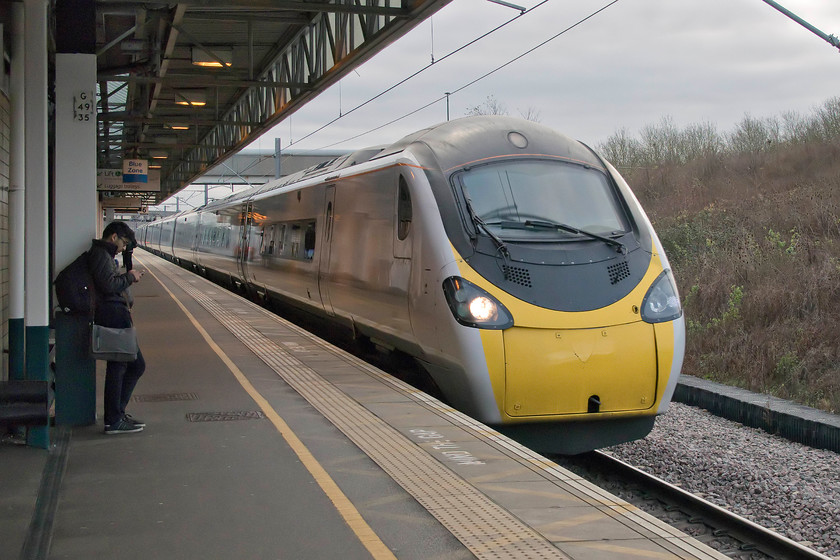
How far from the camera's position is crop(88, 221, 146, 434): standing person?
602 centimetres

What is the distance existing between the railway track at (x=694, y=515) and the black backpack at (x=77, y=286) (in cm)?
411

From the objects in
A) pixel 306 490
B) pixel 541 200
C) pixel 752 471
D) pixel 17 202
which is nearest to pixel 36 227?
pixel 17 202

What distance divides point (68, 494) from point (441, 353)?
3.16 meters

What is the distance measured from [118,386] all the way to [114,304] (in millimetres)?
581

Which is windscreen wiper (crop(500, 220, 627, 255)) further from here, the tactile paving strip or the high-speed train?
the tactile paving strip

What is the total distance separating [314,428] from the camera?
6285 mm

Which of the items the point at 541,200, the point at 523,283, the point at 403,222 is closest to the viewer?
the point at 523,283

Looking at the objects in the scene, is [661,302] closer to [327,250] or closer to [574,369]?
[574,369]

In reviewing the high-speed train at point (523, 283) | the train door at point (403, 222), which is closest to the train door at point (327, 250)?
the high-speed train at point (523, 283)

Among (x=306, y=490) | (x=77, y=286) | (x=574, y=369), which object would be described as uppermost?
(x=77, y=286)

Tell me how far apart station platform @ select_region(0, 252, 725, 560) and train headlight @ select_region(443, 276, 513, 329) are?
73cm

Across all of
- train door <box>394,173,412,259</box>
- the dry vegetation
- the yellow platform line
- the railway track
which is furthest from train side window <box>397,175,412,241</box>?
the dry vegetation

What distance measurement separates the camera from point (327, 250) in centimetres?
1124

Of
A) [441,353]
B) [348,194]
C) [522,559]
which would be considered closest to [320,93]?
[348,194]
